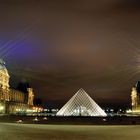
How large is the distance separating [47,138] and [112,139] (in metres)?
4.74

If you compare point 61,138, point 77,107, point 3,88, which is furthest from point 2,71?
point 61,138

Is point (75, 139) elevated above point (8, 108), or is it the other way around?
point (8, 108)

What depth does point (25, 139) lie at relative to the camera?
26.6m

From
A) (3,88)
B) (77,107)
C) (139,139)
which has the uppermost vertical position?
(3,88)

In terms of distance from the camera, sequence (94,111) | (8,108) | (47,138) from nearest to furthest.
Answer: (47,138), (94,111), (8,108)

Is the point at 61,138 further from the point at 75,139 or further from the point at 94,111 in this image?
the point at 94,111

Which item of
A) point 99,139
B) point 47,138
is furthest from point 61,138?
point 99,139

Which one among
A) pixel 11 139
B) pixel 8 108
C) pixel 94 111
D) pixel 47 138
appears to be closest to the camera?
pixel 11 139

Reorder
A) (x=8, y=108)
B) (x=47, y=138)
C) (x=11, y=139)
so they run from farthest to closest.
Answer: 1. (x=8, y=108)
2. (x=47, y=138)
3. (x=11, y=139)

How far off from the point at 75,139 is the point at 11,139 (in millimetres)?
4666

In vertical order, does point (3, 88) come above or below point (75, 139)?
above

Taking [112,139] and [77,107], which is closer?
[112,139]

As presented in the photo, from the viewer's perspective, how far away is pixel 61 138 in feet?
93.1

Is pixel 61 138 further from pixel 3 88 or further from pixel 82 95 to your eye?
pixel 3 88
